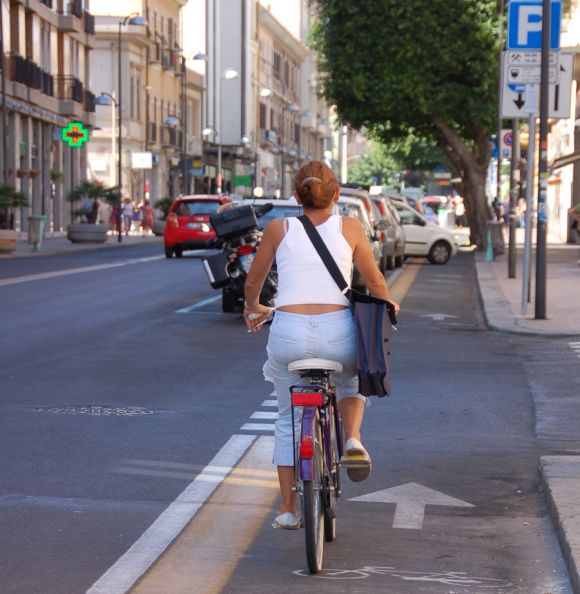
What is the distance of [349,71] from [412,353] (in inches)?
1293

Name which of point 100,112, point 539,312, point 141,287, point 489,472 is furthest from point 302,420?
point 100,112

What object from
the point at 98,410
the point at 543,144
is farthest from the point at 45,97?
the point at 98,410

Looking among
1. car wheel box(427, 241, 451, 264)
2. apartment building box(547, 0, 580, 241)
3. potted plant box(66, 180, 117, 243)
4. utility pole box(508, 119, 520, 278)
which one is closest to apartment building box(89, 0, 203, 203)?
potted plant box(66, 180, 117, 243)

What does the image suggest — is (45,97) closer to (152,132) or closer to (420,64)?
(420,64)

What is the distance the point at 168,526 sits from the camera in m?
6.97

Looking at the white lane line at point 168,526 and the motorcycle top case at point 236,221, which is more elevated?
the motorcycle top case at point 236,221

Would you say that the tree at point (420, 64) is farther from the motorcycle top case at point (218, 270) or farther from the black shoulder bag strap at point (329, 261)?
the black shoulder bag strap at point (329, 261)

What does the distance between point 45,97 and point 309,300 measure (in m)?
54.9

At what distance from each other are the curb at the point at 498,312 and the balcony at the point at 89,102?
127 feet

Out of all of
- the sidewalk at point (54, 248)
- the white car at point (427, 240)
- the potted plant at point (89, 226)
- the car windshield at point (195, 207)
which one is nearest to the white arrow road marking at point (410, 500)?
the sidewalk at point (54, 248)

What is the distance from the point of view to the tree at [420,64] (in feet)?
151

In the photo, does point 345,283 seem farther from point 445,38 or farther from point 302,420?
point 445,38

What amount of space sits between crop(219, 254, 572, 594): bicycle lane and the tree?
33.7 m

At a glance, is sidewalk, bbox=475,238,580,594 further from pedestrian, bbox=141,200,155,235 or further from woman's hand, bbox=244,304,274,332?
pedestrian, bbox=141,200,155,235
